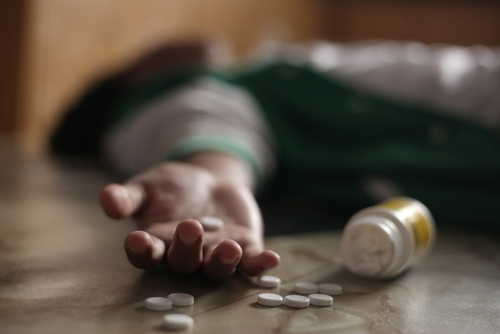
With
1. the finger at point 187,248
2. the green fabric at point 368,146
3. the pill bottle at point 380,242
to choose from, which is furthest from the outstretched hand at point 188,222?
the green fabric at point 368,146

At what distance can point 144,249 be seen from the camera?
52 centimetres

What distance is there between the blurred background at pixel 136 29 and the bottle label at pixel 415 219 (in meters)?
1.37

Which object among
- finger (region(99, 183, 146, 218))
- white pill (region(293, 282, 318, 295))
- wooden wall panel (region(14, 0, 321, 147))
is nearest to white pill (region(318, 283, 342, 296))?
white pill (region(293, 282, 318, 295))

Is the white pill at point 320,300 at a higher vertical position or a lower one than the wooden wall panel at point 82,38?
lower

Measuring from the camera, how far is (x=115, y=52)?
2.54 metres

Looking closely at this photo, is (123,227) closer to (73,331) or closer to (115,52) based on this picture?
(73,331)

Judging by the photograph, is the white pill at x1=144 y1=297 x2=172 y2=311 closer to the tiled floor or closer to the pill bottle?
the tiled floor

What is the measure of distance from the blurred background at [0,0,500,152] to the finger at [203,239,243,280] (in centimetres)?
143

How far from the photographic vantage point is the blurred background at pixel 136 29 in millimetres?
2254

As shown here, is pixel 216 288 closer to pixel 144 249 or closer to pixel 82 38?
pixel 144 249

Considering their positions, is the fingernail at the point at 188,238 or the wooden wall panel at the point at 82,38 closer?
the fingernail at the point at 188,238

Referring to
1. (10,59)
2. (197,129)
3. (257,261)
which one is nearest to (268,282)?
(257,261)

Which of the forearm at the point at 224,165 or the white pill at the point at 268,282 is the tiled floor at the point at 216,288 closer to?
the white pill at the point at 268,282

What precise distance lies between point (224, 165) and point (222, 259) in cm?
39
